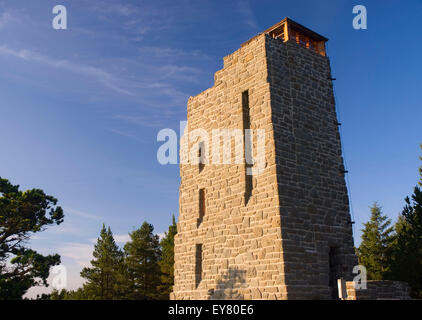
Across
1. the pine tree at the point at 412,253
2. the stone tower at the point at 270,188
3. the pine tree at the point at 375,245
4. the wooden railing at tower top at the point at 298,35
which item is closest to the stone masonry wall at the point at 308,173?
the stone tower at the point at 270,188

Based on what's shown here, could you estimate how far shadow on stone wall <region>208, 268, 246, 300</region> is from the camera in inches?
512

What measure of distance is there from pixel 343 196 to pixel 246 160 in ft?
13.4

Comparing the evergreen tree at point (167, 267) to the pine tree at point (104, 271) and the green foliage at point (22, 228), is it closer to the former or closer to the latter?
the pine tree at point (104, 271)

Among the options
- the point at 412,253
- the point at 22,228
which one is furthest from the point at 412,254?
the point at 22,228

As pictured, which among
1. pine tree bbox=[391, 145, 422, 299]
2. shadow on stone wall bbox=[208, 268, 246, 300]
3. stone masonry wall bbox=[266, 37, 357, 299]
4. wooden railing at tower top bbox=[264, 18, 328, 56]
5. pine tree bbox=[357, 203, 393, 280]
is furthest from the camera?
pine tree bbox=[357, 203, 393, 280]

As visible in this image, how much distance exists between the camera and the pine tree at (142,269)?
36125 mm

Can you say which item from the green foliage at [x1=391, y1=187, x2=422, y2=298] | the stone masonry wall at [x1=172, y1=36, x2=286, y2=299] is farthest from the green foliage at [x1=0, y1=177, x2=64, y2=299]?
the green foliage at [x1=391, y1=187, x2=422, y2=298]

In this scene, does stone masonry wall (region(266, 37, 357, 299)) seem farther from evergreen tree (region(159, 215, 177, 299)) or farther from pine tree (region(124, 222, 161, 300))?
pine tree (region(124, 222, 161, 300))

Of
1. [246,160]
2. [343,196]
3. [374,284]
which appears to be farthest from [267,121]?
[374,284]

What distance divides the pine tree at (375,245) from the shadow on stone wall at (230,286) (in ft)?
68.1

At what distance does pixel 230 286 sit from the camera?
43.9ft

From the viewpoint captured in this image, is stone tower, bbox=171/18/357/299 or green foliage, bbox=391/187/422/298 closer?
stone tower, bbox=171/18/357/299

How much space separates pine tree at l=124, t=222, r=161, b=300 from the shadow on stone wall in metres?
23.3

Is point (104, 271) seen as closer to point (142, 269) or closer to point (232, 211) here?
point (142, 269)
